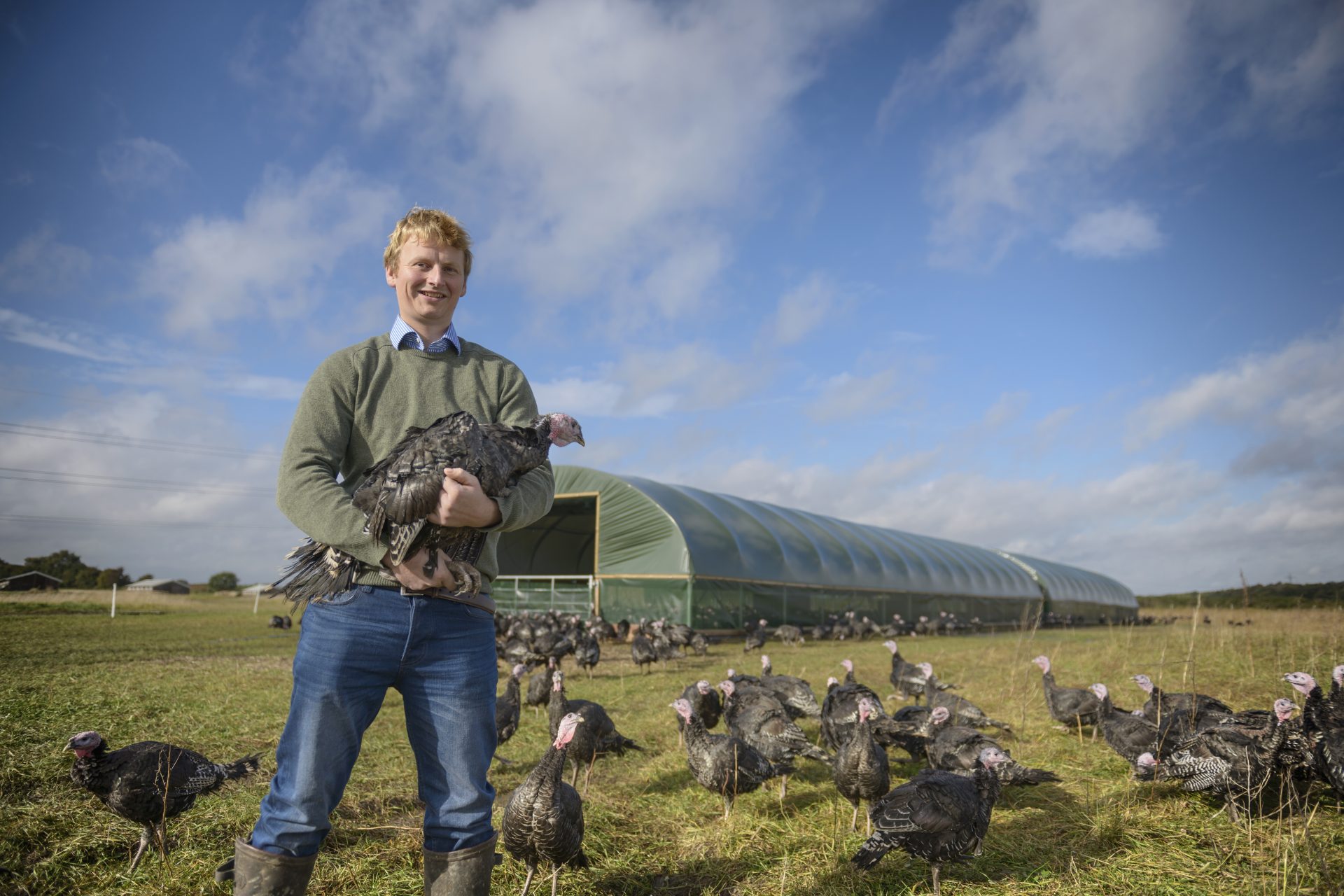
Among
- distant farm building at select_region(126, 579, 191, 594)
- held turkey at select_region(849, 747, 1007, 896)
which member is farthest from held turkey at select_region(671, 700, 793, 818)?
distant farm building at select_region(126, 579, 191, 594)

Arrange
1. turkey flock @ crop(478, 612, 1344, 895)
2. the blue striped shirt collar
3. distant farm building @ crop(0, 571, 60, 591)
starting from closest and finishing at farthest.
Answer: the blue striped shirt collar → turkey flock @ crop(478, 612, 1344, 895) → distant farm building @ crop(0, 571, 60, 591)

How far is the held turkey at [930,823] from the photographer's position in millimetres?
4320

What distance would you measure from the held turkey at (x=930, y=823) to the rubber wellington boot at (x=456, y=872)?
2741mm

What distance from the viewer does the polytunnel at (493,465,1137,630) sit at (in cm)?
2270

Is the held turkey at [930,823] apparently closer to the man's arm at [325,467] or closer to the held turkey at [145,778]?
the man's arm at [325,467]

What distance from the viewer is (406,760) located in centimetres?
676

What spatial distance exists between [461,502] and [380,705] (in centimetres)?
68

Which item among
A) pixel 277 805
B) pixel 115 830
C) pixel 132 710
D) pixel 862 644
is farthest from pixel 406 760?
pixel 862 644

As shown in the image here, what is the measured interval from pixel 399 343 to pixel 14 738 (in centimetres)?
645

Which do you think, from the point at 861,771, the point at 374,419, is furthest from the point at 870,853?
the point at 374,419

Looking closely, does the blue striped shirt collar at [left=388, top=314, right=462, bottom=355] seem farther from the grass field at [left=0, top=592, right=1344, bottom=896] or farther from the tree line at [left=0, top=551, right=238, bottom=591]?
the tree line at [left=0, top=551, right=238, bottom=591]

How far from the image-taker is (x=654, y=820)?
5.53 meters

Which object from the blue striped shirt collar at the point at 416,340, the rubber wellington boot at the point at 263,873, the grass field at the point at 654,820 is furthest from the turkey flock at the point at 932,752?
the blue striped shirt collar at the point at 416,340

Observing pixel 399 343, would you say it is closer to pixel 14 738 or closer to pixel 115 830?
pixel 115 830
